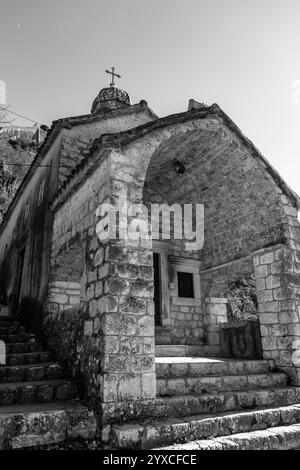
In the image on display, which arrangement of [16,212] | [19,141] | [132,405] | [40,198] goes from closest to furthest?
[132,405] < [40,198] < [16,212] < [19,141]

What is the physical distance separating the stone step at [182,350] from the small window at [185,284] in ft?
3.89

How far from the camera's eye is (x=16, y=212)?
11.6 m

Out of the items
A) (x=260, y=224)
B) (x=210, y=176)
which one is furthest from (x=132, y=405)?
(x=210, y=176)

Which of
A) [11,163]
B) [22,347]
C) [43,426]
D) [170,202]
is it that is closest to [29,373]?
[22,347]

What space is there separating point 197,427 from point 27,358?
110 inches

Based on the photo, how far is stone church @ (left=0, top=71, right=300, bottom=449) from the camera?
11.2 feet

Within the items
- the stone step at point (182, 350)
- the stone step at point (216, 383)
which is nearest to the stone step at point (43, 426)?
the stone step at point (216, 383)

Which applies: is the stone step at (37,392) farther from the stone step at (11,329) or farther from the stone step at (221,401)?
the stone step at (11,329)

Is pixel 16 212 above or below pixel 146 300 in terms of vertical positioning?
above

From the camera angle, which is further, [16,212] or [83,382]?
[16,212]

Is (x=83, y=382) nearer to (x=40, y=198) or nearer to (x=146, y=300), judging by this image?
(x=146, y=300)

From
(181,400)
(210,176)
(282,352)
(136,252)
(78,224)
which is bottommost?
(181,400)

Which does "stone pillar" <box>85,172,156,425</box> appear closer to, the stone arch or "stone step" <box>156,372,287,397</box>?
the stone arch
